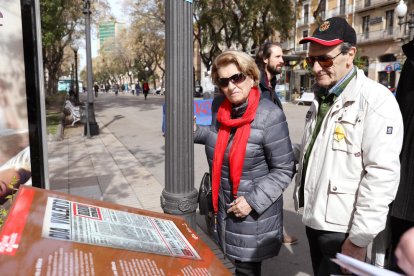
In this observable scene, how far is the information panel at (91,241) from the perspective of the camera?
102cm

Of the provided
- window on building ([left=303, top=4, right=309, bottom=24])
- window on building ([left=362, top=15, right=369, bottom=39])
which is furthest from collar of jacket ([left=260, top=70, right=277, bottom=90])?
window on building ([left=303, top=4, right=309, bottom=24])

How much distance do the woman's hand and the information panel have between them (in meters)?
0.52

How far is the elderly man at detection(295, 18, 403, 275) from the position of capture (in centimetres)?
163

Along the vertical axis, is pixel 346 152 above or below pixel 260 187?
above

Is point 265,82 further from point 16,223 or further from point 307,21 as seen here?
point 307,21

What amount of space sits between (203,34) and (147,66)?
112 feet

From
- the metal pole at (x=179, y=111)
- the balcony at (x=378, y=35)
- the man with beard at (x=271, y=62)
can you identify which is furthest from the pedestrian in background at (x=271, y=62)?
the balcony at (x=378, y=35)

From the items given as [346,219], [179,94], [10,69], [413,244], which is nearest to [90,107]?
[10,69]

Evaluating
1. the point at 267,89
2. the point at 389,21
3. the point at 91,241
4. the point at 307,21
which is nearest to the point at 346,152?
the point at 91,241

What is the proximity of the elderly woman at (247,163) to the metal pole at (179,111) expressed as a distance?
169mm

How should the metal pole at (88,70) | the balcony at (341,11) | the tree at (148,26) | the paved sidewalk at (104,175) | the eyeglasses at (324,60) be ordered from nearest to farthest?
the eyeglasses at (324,60), the paved sidewalk at (104,175), the metal pole at (88,70), the tree at (148,26), the balcony at (341,11)

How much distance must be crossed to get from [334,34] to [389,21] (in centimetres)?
3990

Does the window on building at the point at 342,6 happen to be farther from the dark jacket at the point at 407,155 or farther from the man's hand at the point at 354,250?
the man's hand at the point at 354,250

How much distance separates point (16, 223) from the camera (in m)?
1.17
